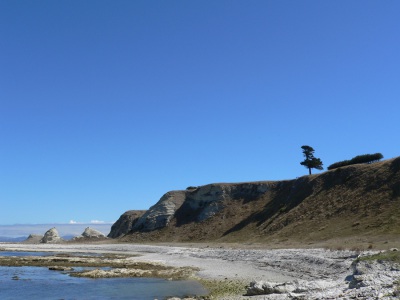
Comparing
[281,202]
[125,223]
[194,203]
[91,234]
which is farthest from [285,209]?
[91,234]

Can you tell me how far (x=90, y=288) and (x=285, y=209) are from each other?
58.3 meters

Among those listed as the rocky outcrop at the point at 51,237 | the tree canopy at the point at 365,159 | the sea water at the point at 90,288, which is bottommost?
the sea water at the point at 90,288

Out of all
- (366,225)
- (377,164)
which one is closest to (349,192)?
(377,164)

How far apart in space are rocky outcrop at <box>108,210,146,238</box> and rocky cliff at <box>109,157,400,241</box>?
665 millimetres

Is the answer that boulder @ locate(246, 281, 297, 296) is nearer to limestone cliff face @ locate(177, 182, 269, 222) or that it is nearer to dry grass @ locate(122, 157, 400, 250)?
dry grass @ locate(122, 157, 400, 250)

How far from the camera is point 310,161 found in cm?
10775

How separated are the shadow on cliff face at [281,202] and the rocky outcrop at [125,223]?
156 ft

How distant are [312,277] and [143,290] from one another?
1324cm

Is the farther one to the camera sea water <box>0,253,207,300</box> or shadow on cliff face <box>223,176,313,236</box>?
shadow on cliff face <box>223,176,313,236</box>

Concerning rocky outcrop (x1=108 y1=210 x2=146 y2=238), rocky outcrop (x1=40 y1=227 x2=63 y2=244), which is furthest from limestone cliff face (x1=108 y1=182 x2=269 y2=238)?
rocky outcrop (x1=40 y1=227 x2=63 y2=244)

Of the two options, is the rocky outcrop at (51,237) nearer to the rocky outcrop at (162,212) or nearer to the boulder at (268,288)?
the rocky outcrop at (162,212)

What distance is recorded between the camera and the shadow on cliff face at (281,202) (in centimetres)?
8421

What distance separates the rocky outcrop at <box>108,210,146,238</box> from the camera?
128125mm

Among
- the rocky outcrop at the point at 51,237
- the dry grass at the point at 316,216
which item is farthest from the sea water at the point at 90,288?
the rocky outcrop at the point at 51,237
